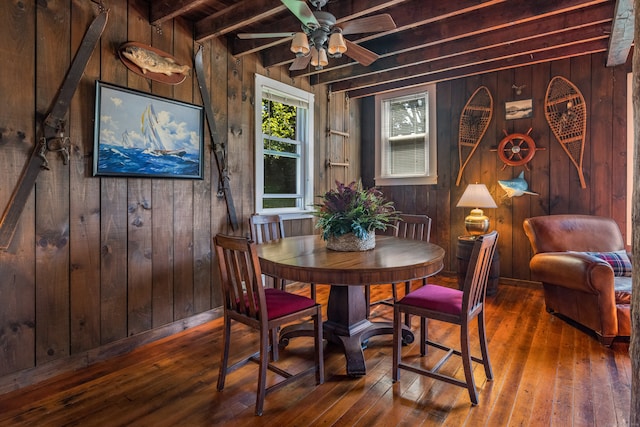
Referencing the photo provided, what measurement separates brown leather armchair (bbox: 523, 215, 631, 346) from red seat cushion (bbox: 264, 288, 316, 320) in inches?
82.1

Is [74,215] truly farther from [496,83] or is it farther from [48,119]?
[496,83]

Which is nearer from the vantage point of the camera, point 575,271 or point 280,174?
point 575,271

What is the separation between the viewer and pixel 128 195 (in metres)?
2.56

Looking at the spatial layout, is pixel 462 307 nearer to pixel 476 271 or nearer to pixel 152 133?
pixel 476 271

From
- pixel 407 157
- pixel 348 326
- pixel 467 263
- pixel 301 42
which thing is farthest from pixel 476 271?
pixel 407 157

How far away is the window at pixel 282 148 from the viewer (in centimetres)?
360

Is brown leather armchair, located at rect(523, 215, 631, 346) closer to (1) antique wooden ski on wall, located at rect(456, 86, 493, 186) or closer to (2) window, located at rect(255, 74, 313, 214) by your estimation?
(1) antique wooden ski on wall, located at rect(456, 86, 493, 186)

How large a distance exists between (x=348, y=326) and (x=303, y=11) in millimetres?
1985

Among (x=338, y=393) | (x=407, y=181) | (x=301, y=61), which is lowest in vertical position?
(x=338, y=393)

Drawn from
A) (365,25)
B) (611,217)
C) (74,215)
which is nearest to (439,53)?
(365,25)

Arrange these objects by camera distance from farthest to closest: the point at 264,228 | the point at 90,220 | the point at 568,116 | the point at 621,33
Result: 1. the point at 568,116
2. the point at 264,228
3. the point at 621,33
4. the point at 90,220

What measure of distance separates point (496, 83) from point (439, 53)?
1211mm

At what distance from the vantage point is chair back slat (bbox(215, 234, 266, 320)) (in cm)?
177

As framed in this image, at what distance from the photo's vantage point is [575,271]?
2.68 m
